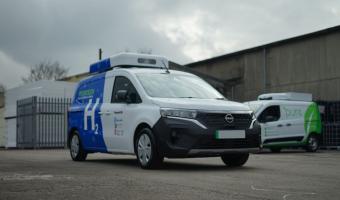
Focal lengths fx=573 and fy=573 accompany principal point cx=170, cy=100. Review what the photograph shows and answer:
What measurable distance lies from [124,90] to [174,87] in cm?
98

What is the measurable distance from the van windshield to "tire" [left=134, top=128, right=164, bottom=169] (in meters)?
0.76

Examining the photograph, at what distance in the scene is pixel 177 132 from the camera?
9.48 meters

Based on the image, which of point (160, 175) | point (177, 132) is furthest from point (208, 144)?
point (160, 175)

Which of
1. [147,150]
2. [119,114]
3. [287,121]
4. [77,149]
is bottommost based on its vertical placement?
[77,149]

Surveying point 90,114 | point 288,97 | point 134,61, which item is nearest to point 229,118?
point 134,61

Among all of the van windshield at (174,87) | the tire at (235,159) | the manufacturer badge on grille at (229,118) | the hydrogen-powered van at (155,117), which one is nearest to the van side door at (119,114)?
the hydrogen-powered van at (155,117)

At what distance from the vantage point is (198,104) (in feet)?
31.7

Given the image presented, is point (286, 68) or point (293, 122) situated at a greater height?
point (286, 68)

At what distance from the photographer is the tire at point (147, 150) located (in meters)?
9.69

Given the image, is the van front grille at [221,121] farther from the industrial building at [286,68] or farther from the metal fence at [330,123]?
the industrial building at [286,68]

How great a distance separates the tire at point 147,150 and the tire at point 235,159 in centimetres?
158

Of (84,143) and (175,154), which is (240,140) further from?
(84,143)

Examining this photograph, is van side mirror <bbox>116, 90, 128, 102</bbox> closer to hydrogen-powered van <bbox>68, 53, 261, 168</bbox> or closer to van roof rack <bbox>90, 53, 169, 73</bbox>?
hydrogen-powered van <bbox>68, 53, 261, 168</bbox>

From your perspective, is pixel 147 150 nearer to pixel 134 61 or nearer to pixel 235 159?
pixel 235 159
